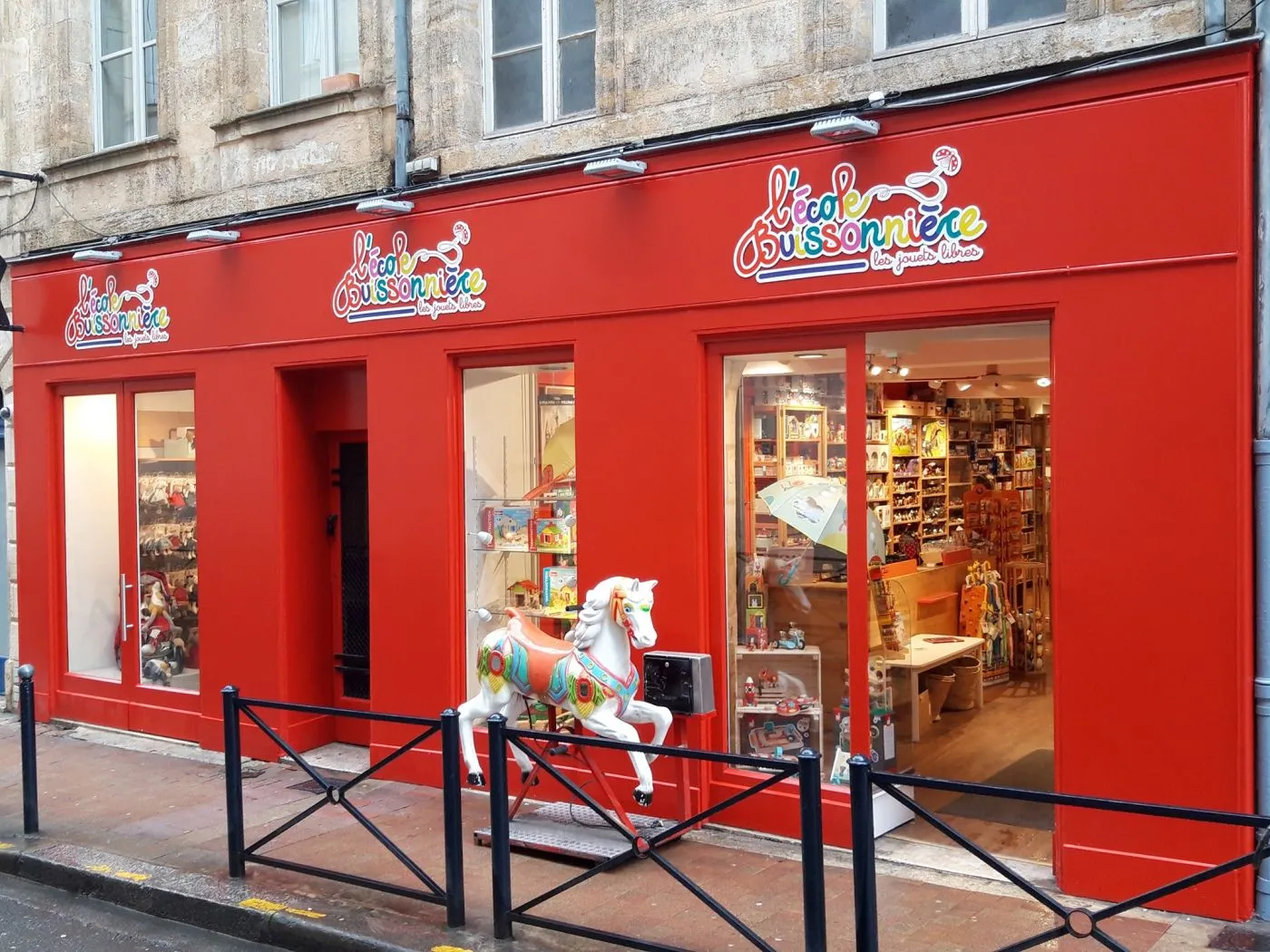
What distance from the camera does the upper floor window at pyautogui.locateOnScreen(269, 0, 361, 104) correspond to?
364 inches

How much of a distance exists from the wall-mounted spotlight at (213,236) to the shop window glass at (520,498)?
2297mm

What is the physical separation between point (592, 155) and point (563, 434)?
1734mm

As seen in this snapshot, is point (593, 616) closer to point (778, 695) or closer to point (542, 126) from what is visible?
Result: point (778, 695)

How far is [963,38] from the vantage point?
6.66 metres

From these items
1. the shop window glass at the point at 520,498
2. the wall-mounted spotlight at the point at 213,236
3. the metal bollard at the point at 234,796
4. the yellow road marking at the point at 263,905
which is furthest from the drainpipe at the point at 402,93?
the yellow road marking at the point at 263,905

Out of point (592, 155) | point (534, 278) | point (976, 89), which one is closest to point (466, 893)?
point (534, 278)

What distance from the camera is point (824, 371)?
7.06m

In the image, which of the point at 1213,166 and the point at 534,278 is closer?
the point at 1213,166

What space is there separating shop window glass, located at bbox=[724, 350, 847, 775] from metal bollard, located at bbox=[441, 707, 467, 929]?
7.18 ft

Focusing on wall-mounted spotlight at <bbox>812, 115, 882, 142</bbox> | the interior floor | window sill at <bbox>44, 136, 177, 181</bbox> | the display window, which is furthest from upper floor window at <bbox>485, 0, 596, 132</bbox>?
the interior floor

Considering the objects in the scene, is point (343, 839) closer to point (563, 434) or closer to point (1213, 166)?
point (563, 434)

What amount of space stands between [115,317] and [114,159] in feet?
4.20

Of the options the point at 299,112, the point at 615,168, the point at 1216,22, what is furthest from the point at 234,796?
the point at 1216,22

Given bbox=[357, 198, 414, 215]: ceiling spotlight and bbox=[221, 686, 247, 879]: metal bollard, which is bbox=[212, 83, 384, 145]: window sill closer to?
bbox=[357, 198, 414, 215]: ceiling spotlight
